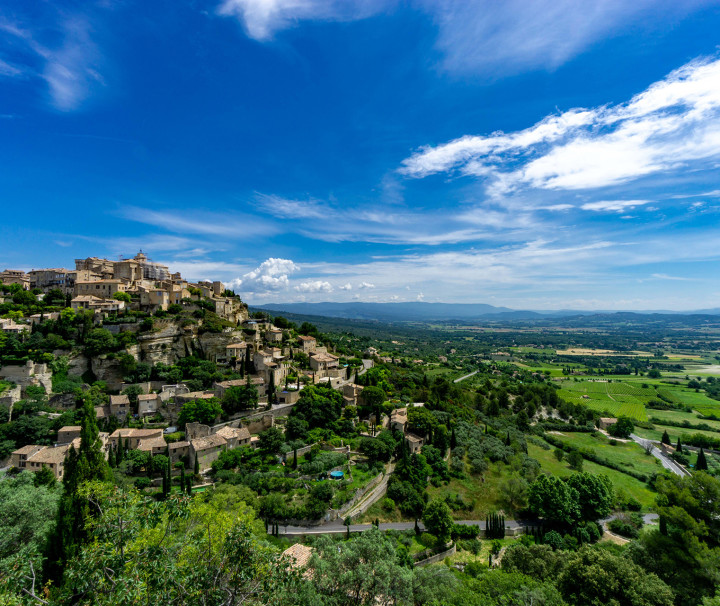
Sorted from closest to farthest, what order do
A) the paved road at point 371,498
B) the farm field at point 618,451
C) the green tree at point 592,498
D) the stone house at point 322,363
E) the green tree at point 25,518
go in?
1. the green tree at point 25,518
2. the paved road at point 371,498
3. the green tree at point 592,498
4. the farm field at point 618,451
5. the stone house at point 322,363

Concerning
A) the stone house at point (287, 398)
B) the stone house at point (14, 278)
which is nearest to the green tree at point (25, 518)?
the stone house at point (287, 398)

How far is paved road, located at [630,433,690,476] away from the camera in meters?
42.5

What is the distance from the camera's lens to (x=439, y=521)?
86.0 feet

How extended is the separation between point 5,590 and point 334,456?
85.0 feet

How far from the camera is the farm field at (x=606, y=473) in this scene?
A: 36141 mm

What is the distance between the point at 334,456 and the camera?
32.1m

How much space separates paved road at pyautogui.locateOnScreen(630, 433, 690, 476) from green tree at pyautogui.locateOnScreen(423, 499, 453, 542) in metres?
32.1

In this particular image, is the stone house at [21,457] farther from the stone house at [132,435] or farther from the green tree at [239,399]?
the green tree at [239,399]

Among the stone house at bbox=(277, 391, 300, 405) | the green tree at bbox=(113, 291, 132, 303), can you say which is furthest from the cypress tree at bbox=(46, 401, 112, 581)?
the green tree at bbox=(113, 291, 132, 303)

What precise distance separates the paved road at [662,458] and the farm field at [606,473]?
194 inches

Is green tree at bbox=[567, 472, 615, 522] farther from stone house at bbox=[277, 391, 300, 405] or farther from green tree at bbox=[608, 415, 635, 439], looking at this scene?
green tree at bbox=[608, 415, 635, 439]

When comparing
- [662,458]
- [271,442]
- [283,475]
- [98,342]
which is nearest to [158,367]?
[98,342]

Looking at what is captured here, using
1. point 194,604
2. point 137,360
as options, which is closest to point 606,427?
point 194,604

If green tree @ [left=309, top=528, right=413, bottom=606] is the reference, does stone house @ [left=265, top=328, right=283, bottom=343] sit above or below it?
above
